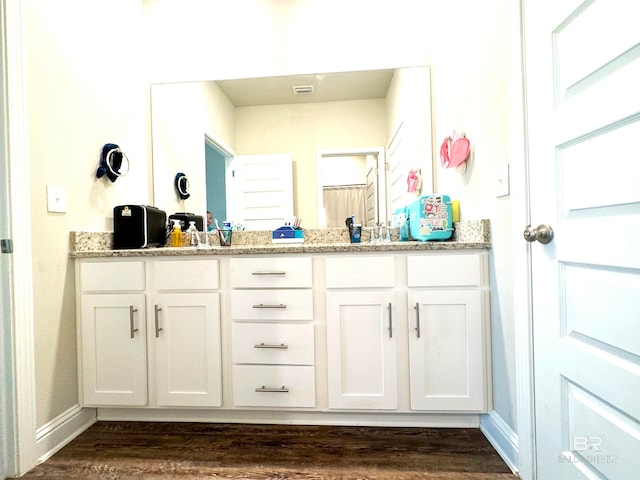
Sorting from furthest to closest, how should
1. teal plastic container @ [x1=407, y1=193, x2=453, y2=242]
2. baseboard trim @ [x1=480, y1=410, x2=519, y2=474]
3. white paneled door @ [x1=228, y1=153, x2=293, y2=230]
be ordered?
white paneled door @ [x1=228, y1=153, x2=293, y2=230] → teal plastic container @ [x1=407, y1=193, x2=453, y2=242] → baseboard trim @ [x1=480, y1=410, x2=519, y2=474]

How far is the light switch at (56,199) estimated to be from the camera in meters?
1.45

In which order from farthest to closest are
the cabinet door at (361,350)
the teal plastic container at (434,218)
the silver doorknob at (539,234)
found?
the teal plastic container at (434,218) → the cabinet door at (361,350) → the silver doorknob at (539,234)

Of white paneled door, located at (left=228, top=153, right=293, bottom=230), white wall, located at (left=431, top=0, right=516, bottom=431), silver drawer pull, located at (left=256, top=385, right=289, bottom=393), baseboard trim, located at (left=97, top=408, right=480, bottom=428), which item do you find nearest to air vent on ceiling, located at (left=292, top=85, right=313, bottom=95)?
white paneled door, located at (left=228, top=153, right=293, bottom=230)

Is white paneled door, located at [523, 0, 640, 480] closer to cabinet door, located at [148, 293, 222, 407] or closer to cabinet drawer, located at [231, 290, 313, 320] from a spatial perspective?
cabinet drawer, located at [231, 290, 313, 320]

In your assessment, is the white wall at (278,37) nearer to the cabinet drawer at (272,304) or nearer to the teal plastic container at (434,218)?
the teal plastic container at (434,218)

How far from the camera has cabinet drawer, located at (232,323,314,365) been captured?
4.94 feet

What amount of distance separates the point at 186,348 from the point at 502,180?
1594mm

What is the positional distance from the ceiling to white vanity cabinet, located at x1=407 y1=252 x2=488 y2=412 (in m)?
1.22

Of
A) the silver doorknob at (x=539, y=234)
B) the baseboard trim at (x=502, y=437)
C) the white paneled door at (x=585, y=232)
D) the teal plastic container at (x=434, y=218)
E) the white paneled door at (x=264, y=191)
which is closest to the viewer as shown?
the white paneled door at (x=585, y=232)

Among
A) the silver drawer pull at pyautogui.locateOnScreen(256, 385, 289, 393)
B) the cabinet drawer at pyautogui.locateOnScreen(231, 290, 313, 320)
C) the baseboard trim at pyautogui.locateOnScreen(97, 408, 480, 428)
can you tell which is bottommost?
the baseboard trim at pyautogui.locateOnScreen(97, 408, 480, 428)

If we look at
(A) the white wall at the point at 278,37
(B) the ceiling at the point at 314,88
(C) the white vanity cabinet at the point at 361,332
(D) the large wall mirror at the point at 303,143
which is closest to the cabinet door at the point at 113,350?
(D) the large wall mirror at the point at 303,143

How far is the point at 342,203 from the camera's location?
205 cm

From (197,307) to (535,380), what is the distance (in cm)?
143

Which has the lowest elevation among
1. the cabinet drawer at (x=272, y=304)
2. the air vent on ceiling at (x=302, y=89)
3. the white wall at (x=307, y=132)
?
the cabinet drawer at (x=272, y=304)
